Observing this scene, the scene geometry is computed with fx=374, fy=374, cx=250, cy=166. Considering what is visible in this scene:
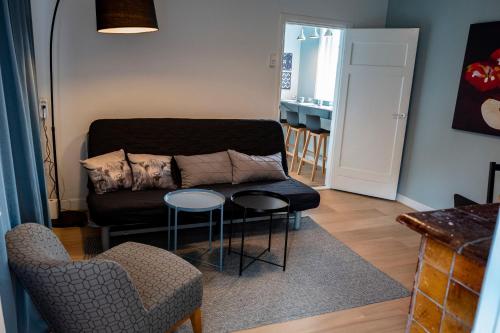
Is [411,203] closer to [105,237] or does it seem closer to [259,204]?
[259,204]

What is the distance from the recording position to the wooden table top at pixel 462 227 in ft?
2.29

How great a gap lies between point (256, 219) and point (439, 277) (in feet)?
8.51

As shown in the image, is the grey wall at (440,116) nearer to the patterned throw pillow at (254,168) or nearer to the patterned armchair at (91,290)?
the patterned throw pillow at (254,168)

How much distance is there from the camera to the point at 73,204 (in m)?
3.52

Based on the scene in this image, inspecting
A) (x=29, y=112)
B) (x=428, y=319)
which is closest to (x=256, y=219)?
(x=29, y=112)

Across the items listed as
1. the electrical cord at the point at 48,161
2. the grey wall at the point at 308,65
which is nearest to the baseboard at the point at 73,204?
the electrical cord at the point at 48,161

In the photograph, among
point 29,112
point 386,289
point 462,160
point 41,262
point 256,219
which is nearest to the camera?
point 41,262

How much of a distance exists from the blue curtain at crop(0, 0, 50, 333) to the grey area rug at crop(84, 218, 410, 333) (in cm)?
86

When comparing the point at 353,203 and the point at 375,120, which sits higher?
the point at 375,120

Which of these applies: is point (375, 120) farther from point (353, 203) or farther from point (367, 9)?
point (367, 9)

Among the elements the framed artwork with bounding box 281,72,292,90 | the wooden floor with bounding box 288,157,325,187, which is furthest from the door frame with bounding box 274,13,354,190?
the framed artwork with bounding box 281,72,292,90

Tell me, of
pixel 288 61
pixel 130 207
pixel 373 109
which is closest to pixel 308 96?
pixel 288 61

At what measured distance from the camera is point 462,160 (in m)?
3.58

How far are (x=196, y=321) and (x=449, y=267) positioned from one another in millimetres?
1473
